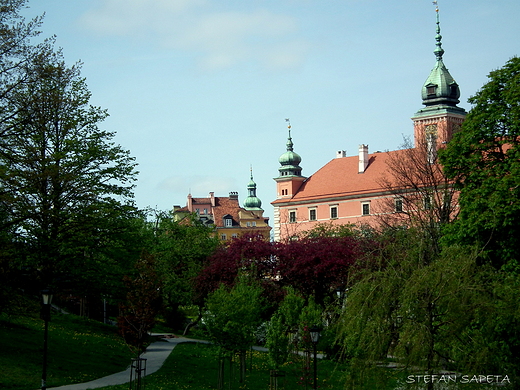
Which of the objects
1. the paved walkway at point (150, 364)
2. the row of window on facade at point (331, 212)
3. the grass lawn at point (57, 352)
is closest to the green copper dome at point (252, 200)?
the row of window on facade at point (331, 212)

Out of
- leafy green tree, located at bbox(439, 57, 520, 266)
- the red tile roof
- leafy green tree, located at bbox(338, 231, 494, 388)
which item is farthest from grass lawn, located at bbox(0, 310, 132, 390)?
the red tile roof

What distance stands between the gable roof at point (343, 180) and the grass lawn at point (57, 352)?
49311 mm

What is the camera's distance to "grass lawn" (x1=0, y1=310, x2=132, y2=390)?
79.5 ft

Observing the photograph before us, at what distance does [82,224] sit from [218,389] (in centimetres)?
942

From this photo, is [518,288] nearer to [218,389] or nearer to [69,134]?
[218,389]

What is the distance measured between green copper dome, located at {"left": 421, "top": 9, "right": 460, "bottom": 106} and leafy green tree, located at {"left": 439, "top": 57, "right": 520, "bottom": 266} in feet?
198

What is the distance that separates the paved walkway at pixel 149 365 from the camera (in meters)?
24.5

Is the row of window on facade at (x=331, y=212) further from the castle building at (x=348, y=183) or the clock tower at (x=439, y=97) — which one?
the clock tower at (x=439, y=97)

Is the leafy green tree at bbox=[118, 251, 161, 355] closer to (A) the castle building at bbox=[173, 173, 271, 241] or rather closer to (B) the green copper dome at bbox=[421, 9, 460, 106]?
(B) the green copper dome at bbox=[421, 9, 460, 106]

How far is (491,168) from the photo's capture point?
27.4 meters

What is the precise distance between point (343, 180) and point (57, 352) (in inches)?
2352

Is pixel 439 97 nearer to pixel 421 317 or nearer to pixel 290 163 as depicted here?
pixel 290 163

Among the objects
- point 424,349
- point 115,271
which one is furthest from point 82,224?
point 424,349

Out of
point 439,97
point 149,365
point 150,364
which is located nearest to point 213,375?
point 149,365
